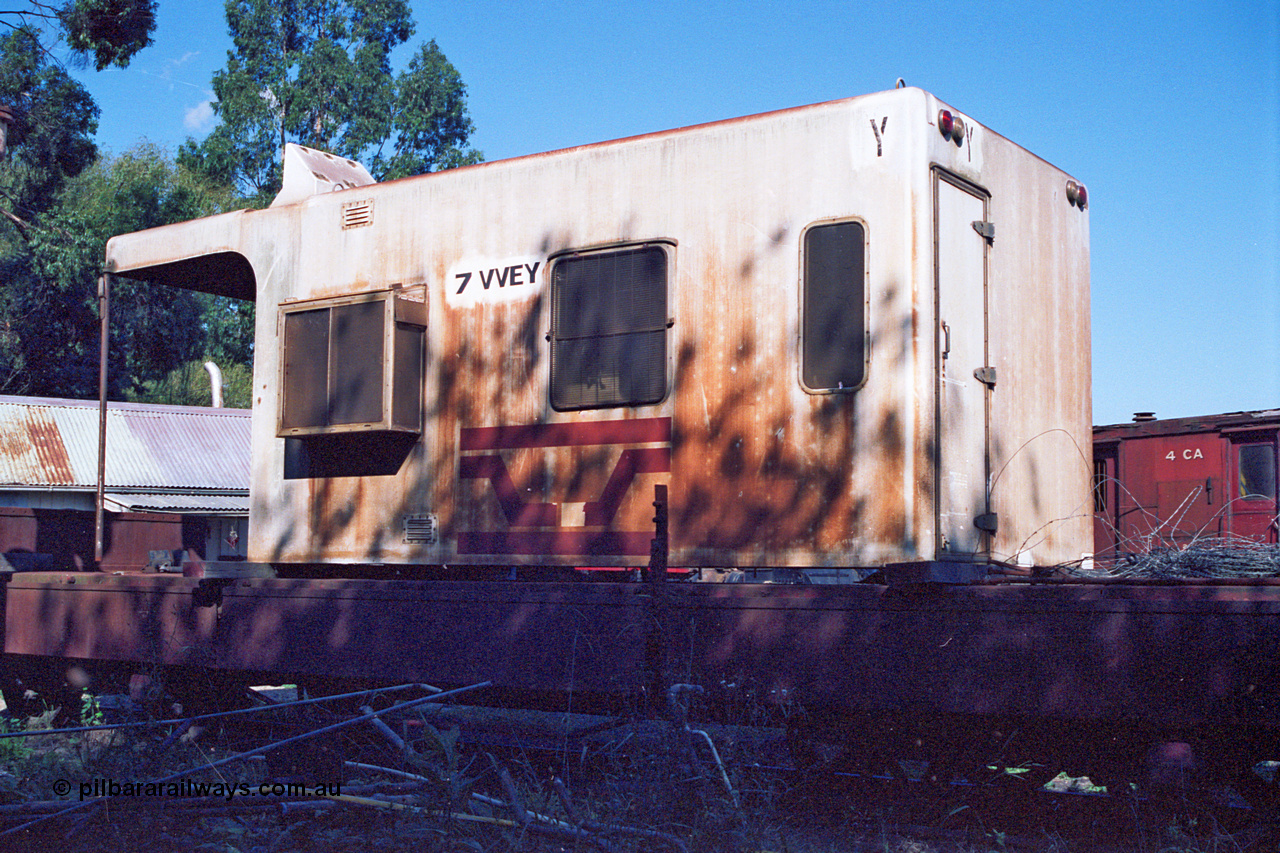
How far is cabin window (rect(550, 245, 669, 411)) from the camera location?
19.0 ft

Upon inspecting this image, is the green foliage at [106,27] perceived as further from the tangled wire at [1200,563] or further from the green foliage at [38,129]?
the tangled wire at [1200,563]

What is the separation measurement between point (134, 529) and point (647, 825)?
1006cm

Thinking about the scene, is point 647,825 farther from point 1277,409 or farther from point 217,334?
point 217,334

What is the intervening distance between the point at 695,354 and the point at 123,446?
18568mm

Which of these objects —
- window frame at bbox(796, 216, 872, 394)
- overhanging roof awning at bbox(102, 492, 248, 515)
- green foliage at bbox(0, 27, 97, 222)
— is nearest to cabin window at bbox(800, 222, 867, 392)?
window frame at bbox(796, 216, 872, 394)

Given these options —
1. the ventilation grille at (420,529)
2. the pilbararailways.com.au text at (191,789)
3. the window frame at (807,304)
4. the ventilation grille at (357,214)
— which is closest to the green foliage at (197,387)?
the ventilation grille at (357,214)

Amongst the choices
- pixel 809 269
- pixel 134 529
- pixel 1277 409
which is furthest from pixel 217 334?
pixel 809 269

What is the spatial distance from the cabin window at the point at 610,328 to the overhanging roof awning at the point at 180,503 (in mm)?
14789

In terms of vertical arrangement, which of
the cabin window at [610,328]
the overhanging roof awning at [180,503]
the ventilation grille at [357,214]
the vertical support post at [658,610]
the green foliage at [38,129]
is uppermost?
the green foliage at [38,129]

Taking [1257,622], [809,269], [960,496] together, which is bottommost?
[1257,622]

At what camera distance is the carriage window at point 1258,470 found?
1163 cm

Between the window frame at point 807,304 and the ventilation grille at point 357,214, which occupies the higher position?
the ventilation grille at point 357,214

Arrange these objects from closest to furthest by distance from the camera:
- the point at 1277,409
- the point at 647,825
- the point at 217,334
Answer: the point at 647,825
the point at 1277,409
the point at 217,334

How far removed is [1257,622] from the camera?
3.92m
